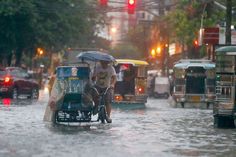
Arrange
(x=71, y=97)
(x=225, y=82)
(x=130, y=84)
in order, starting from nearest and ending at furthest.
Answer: (x=71, y=97)
(x=225, y=82)
(x=130, y=84)

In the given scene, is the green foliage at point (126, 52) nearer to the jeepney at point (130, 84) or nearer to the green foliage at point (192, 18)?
the green foliage at point (192, 18)

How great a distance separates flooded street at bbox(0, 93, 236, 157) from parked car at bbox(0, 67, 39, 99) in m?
19.9

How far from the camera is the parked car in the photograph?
4122 centimetres

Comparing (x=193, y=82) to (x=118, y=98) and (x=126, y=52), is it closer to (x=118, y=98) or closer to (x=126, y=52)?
(x=118, y=98)

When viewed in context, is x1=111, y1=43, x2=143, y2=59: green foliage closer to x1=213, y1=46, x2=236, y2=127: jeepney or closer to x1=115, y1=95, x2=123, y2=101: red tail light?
x1=115, y1=95, x2=123, y2=101: red tail light

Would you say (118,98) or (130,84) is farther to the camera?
(130,84)

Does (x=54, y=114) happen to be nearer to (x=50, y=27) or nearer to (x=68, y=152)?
(x=68, y=152)

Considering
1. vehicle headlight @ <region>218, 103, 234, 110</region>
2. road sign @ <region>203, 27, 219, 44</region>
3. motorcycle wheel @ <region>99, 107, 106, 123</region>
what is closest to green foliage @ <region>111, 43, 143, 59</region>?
road sign @ <region>203, 27, 219, 44</region>

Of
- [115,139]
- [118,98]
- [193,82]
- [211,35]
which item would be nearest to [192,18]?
[211,35]

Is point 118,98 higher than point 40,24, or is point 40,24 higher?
point 40,24

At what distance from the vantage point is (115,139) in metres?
15.6

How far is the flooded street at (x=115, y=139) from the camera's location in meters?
13.3

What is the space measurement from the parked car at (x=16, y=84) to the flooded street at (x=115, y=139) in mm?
19939

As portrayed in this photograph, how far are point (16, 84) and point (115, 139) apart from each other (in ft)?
87.2
